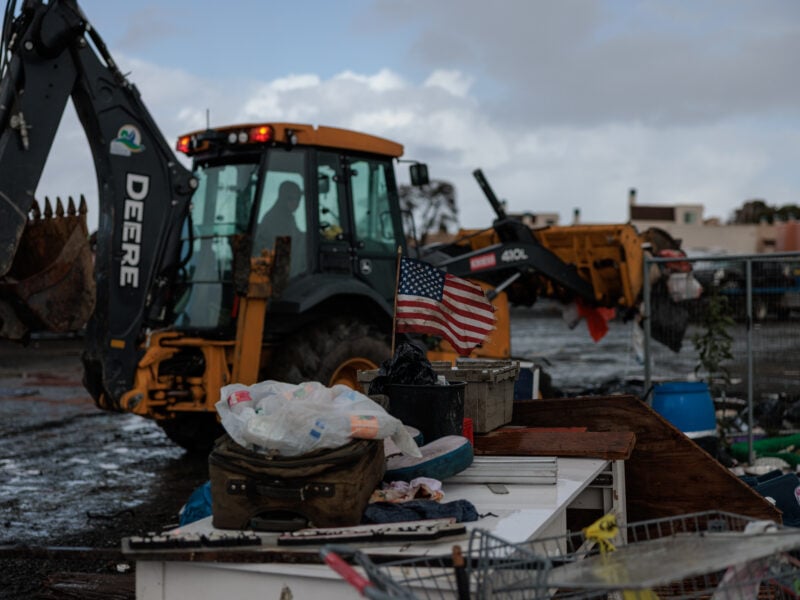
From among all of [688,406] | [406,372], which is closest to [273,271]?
[688,406]

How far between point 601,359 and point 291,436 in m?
18.4

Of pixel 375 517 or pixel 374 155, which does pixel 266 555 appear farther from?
pixel 374 155

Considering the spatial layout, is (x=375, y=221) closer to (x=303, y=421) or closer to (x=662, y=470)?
(x=662, y=470)

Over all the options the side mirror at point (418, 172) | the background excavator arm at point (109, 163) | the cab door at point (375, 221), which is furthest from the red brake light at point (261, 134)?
the side mirror at point (418, 172)

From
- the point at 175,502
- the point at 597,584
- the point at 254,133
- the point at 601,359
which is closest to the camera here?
the point at 597,584

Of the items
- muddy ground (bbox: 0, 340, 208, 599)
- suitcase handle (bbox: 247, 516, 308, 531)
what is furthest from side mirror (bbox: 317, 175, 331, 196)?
suitcase handle (bbox: 247, 516, 308, 531)

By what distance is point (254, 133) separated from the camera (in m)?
8.51

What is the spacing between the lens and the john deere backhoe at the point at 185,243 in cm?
674

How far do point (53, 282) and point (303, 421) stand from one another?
154 inches

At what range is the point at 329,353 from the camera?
834 centimetres

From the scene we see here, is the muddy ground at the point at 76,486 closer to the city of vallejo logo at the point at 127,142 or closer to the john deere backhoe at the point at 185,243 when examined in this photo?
the john deere backhoe at the point at 185,243

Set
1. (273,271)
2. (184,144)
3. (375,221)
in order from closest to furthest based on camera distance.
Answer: (273,271), (184,144), (375,221)

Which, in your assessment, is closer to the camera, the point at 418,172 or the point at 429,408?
the point at 429,408

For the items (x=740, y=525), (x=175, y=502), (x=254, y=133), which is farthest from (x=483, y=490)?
(x=254, y=133)
